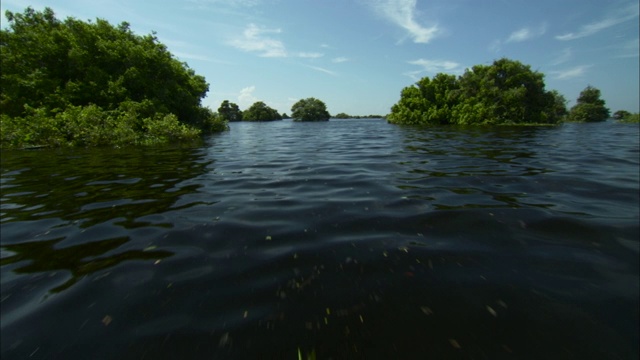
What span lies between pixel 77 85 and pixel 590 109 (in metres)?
108

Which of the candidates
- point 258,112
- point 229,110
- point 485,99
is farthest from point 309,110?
point 485,99

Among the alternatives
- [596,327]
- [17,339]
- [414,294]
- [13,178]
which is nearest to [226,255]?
[17,339]

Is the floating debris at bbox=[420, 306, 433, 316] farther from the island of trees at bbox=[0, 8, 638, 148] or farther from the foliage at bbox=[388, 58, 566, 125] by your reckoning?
the foliage at bbox=[388, 58, 566, 125]

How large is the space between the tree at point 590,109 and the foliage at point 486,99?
2774cm

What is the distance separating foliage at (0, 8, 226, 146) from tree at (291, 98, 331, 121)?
83.8 m

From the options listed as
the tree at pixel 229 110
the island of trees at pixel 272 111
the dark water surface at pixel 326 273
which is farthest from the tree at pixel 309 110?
the dark water surface at pixel 326 273

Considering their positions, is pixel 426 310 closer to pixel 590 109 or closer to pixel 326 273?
pixel 326 273

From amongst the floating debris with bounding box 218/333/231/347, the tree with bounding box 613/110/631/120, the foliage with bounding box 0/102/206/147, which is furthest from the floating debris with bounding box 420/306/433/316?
the tree with bounding box 613/110/631/120

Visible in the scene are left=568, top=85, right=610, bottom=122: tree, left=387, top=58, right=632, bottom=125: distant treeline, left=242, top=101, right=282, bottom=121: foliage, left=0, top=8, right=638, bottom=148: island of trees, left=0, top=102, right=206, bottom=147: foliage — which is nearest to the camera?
left=0, top=102, right=206, bottom=147: foliage

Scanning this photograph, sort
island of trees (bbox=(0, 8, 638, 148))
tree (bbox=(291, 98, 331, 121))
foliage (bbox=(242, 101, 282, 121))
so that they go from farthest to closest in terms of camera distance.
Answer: foliage (bbox=(242, 101, 282, 121)) → tree (bbox=(291, 98, 331, 121)) → island of trees (bbox=(0, 8, 638, 148))

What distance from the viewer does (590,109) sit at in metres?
71.7

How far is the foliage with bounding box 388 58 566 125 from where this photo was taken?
43719 mm

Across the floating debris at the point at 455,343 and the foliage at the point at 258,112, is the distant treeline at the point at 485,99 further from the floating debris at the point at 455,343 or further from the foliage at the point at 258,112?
the foliage at the point at 258,112

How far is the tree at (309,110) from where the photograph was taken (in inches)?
4313
